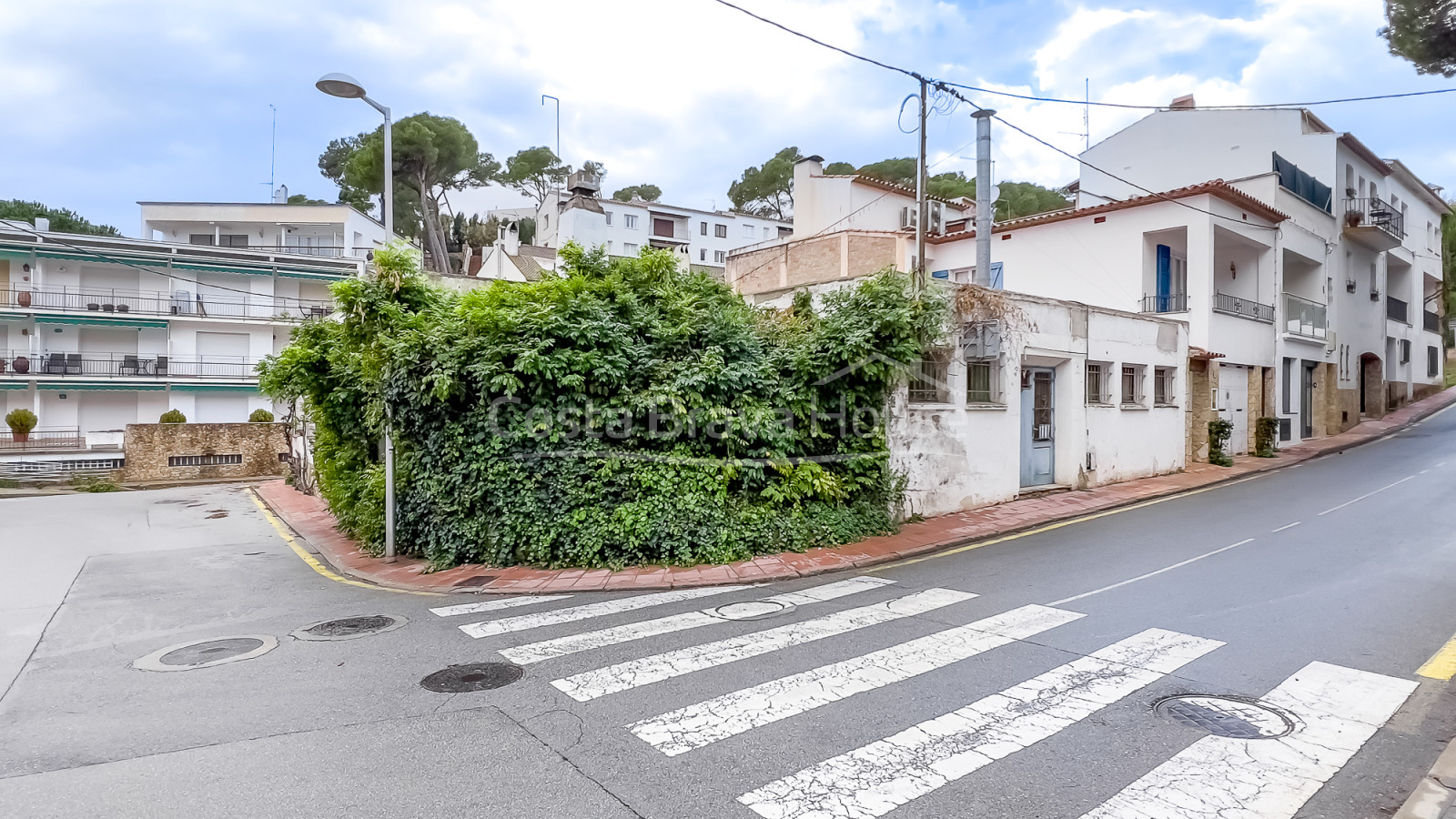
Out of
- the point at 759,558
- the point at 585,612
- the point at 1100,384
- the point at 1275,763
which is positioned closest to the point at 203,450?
the point at 759,558

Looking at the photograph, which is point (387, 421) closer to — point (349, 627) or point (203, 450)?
point (349, 627)

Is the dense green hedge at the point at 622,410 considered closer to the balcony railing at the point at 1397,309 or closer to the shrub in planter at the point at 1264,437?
the shrub in planter at the point at 1264,437

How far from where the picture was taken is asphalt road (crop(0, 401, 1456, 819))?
3.64 m

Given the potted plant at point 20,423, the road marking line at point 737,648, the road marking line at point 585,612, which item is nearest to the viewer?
the road marking line at point 737,648

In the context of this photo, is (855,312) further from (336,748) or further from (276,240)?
(276,240)

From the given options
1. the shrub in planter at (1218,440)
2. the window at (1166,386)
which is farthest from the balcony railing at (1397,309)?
the window at (1166,386)

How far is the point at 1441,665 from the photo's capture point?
5332mm

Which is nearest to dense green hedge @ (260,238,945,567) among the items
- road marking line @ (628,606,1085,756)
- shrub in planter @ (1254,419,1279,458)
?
road marking line @ (628,606,1085,756)

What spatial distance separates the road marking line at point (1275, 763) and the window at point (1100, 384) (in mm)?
11090

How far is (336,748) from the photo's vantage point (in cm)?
417

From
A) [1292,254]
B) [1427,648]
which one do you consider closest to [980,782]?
[1427,648]

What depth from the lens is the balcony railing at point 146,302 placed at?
31688 millimetres

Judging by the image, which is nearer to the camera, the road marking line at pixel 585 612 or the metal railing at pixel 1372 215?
the road marking line at pixel 585 612

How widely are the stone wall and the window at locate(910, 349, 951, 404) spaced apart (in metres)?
23.6
